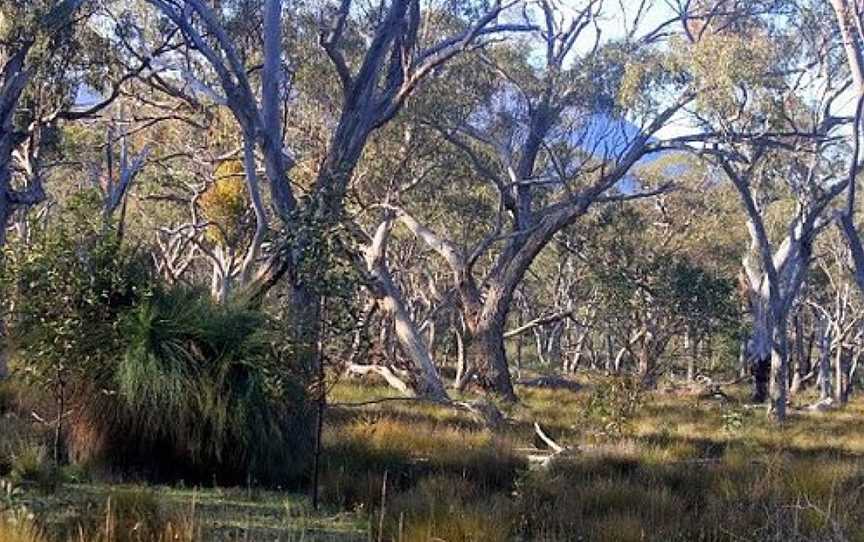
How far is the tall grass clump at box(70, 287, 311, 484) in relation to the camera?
8.24m

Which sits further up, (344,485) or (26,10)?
(26,10)

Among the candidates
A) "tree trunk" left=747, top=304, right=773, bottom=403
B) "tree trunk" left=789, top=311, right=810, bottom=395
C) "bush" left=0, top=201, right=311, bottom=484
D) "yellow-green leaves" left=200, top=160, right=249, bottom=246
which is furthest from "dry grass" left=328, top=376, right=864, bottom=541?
"tree trunk" left=789, top=311, right=810, bottom=395

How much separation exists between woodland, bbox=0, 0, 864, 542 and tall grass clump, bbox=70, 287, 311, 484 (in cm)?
2

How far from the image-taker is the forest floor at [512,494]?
6.42m

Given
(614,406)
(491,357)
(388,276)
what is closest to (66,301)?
(614,406)

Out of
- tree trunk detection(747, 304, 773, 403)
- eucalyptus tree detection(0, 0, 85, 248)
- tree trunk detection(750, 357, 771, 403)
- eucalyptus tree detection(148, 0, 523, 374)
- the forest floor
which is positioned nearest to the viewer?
the forest floor

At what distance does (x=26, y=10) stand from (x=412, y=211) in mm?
13318

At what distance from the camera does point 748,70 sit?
17.0 meters

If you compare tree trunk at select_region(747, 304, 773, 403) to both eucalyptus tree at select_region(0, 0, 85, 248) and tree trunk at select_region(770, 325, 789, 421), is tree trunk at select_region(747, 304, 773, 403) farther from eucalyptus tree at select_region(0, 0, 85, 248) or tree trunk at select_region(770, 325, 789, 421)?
eucalyptus tree at select_region(0, 0, 85, 248)

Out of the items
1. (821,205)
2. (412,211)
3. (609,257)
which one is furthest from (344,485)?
(609,257)

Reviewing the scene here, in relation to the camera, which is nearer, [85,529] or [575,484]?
[85,529]

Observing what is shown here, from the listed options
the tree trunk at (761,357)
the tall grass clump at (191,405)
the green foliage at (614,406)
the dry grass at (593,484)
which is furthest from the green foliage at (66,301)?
the tree trunk at (761,357)

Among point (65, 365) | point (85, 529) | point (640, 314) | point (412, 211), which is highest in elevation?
point (412, 211)

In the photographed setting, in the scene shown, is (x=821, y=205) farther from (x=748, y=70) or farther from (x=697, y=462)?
(x=697, y=462)
